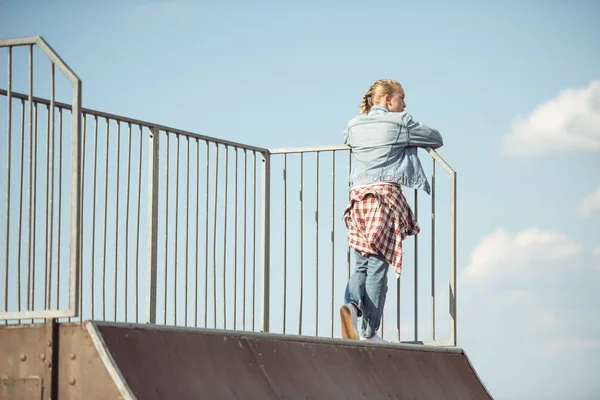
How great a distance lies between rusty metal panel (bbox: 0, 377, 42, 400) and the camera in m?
5.23

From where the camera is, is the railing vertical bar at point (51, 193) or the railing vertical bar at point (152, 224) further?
the railing vertical bar at point (152, 224)

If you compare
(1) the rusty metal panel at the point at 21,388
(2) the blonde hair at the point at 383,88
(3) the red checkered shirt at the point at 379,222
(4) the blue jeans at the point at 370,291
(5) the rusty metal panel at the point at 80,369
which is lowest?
(1) the rusty metal panel at the point at 21,388

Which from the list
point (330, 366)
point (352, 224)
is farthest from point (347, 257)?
point (330, 366)

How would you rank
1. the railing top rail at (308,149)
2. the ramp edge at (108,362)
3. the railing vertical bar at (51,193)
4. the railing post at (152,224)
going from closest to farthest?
the ramp edge at (108,362)
the railing vertical bar at (51,193)
the railing post at (152,224)
the railing top rail at (308,149)

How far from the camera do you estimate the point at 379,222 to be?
7.55m

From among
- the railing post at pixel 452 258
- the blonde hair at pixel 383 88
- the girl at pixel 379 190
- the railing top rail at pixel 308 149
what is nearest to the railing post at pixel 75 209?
the girl at pixel 379 190

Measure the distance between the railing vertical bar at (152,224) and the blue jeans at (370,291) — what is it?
4.45 ft

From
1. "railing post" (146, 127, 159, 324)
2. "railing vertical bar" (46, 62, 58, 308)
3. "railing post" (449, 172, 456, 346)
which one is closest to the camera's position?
"railing vertical bar" (46, 62, 58, 308)

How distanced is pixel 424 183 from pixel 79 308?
327cm

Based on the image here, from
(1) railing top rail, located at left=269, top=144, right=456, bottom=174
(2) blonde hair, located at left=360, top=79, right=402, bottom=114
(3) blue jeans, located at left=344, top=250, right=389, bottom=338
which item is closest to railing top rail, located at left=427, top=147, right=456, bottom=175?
(1) railing top rail, located at left=269, top=144, right=456, bottom=174

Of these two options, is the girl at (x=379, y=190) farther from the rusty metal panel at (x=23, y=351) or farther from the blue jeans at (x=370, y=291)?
the rusty metal panel at (x=23, y=351)

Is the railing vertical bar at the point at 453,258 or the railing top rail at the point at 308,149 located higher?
the railing top rail at the point at 308,149

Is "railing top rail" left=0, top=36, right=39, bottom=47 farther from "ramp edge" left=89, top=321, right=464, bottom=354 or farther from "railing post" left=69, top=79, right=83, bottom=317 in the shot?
"ramp edge" left=89, top=321, right=464, bottom=354

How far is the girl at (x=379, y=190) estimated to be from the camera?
7543mm
